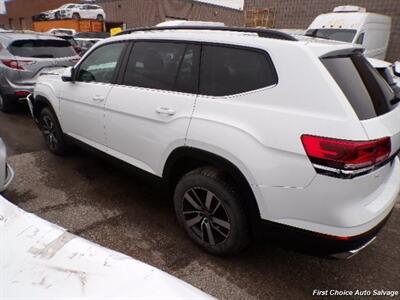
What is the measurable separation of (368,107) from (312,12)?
1477 centimetres

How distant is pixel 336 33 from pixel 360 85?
814cm

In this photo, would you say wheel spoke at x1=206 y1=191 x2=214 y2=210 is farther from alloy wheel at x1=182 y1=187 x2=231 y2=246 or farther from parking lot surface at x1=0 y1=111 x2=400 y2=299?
parking lot surface at x1=0 y1=111 x2=400 y2=299

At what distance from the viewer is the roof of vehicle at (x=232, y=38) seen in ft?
7.07

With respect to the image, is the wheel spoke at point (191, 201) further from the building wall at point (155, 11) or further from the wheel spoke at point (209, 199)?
the building wall at point (155, 11)

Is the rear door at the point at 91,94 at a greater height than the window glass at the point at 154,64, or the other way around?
the window glass at the point at 154,64

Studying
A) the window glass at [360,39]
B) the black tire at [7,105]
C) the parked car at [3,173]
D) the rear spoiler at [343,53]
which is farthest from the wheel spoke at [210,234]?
the window glass at [360,39]

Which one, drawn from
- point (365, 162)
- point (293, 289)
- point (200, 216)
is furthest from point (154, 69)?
point (293, 289)

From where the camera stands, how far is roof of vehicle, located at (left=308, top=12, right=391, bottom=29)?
29.6 ft

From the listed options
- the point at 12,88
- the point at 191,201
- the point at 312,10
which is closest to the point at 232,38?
the point at 191,201

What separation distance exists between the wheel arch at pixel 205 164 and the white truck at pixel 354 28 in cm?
728

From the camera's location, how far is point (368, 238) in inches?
81.5

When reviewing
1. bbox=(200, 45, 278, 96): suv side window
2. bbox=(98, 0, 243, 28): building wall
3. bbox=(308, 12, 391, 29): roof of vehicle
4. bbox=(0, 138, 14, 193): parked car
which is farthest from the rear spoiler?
bbox=(98, 0, 243, 28): building wall

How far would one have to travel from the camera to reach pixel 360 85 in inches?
84.5

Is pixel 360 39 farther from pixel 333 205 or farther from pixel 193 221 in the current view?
pixel 333 205
